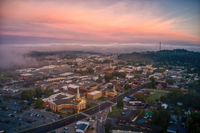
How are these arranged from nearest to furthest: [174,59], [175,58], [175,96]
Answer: [175,96] < [174,59] < [175,58]

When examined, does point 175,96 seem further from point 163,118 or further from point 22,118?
point 22,118

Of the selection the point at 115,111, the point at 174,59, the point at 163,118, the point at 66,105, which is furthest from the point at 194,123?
the point at 174,59

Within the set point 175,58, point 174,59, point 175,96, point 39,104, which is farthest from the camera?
point 175,58

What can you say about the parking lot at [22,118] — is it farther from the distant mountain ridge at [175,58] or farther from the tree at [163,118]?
the distant mountain ridge at [175,58]

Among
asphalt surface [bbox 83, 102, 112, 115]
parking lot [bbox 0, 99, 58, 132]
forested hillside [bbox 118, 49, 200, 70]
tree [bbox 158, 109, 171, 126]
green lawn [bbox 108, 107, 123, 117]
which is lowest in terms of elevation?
green lawn [bbox 108, 107, 123, 117]

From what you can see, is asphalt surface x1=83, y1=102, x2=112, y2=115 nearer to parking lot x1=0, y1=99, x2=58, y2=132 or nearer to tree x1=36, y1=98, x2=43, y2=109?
parking lot x1=0, y1=99, x2=58, y2=132

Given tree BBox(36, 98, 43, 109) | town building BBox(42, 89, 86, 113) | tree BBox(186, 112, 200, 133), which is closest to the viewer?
tree BBox(186, 112, 200, 133)

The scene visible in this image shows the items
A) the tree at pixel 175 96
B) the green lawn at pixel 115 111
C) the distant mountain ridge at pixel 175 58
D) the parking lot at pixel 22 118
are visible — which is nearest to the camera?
the parking lot at pixel 22 118

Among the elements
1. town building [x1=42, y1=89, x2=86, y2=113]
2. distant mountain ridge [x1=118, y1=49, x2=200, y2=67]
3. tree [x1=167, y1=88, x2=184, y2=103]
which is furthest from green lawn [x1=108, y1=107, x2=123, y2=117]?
distant mountain ridge [x1=118, y1=49, x2=200, y2=67]

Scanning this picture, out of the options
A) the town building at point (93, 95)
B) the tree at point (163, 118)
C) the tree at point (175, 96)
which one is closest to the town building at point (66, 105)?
the town building at point (93, 95)

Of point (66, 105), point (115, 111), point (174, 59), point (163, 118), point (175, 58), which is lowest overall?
point (115, 111)
